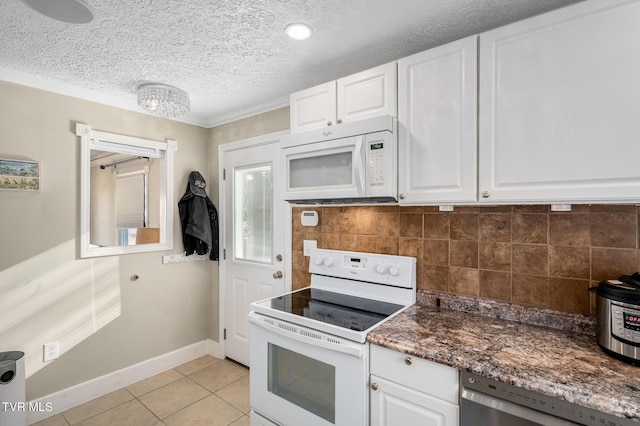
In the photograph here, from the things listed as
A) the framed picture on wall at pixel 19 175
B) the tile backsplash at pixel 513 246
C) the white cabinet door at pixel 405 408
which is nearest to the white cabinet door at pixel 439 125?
the tile backsplash at pixel 513 246

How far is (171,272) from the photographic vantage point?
9.64 ft

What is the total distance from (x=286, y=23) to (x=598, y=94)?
1.35 metres

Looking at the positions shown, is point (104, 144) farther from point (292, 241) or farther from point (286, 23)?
point (286, 23)

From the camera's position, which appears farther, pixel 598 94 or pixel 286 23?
pixel 286 23

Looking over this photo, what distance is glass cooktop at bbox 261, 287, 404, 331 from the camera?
1.62 m

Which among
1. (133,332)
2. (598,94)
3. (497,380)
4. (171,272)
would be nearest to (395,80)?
(598,94)

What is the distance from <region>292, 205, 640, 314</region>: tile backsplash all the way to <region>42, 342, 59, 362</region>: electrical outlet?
2298 mm

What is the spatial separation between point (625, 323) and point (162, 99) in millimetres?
2825

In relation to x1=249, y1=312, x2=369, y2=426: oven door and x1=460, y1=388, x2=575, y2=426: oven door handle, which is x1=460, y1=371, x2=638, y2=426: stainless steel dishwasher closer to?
x1=460, y1=388, x2=575, y2=426: oven door handle

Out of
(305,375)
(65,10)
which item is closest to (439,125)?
(305,375)

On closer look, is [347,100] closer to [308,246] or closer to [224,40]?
[224,40]

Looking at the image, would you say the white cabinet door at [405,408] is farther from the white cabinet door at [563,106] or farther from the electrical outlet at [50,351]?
the electrical outlet at [50,351]

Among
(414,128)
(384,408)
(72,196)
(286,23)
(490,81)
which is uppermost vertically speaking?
(286,23)

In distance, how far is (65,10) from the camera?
4.55ft
